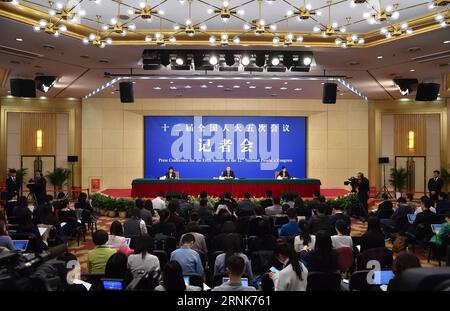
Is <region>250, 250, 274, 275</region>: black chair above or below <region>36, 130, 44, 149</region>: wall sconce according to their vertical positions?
below

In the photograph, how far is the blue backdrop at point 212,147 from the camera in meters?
17.9

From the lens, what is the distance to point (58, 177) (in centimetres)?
1678

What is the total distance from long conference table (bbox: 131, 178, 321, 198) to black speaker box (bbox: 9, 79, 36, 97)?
4.02 metres

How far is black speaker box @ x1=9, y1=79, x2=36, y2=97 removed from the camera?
37.7 feet

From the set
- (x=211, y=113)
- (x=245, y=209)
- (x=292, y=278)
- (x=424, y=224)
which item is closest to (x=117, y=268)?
(x=292, y=278)

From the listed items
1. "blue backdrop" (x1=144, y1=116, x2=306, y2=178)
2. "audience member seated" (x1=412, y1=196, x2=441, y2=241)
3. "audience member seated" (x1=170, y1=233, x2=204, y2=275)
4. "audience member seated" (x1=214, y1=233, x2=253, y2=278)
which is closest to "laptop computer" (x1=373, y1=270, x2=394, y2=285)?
"audience member seated" (x1=214, y1=233, x2=253, y2=278)

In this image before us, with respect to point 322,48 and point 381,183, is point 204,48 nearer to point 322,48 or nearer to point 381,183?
point 322,48

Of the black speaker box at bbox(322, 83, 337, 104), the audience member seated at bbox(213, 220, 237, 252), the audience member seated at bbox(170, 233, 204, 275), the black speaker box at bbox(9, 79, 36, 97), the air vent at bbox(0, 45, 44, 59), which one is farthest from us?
the black speaker box at bbox(322, 83, 337, 104)

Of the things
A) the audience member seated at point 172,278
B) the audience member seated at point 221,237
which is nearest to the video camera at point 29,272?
the audience member seated at point 172,278

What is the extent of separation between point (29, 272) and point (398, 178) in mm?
17068

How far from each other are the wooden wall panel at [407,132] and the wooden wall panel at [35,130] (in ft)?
44.8

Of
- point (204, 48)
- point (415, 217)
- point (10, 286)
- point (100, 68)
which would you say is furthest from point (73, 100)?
point (10, 286)

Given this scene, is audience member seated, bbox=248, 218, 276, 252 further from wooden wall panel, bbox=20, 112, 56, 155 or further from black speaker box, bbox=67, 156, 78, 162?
wooden wall panel, bbox=20, 112, 56, 155

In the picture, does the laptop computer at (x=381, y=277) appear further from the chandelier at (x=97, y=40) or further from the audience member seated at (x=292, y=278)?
the chandelier at (x=97, y=40)
